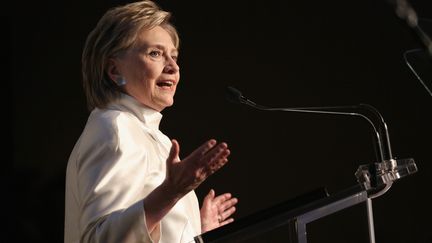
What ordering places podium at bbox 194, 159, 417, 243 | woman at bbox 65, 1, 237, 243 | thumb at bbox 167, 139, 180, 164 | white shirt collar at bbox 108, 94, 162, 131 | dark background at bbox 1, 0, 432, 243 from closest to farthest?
podium at bbox 194, 159, 417, 243 < thumb at bbox 167, 139, 180, 164 < woman at bbox 65, 1, 237, 243 < white shirt collar at bbox 108, 94, 162, 131 < dark background at bbox 1, 0, 432, 243

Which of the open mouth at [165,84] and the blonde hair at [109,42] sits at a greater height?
the blonde hair at [109,42]

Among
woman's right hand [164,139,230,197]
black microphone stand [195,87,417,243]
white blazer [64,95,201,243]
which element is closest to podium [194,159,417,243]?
black microphone stand [195,87,417,243]

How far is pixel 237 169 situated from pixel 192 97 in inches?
14.0

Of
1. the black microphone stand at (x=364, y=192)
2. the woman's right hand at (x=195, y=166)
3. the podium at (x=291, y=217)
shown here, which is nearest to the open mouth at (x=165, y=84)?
the black microphone stand at (x=364, y=192)

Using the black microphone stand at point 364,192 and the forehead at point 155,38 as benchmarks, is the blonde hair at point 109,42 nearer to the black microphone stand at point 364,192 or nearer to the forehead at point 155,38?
the forehead at point 155,38

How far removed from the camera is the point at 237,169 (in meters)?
3.02

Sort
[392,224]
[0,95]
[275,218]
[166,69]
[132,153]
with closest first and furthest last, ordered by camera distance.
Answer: [275,218], [132,153], [166,69], [0,95], [392,224]

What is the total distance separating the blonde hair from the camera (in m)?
2.11

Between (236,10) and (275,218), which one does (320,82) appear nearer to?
(236,10)

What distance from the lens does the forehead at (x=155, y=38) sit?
214cm

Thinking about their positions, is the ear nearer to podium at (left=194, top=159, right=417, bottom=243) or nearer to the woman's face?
the woman's face

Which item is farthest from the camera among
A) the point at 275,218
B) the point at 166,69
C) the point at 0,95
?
the point at 0,95

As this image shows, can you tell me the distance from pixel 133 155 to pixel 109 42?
1.41 feet

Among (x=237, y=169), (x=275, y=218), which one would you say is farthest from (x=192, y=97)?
(x=275, y=218)
